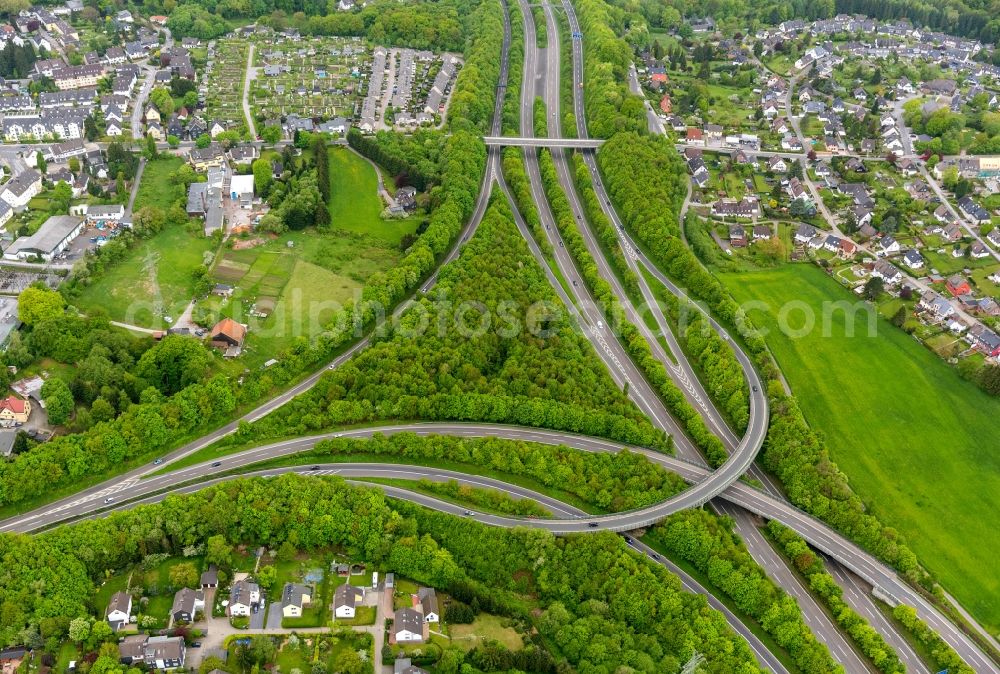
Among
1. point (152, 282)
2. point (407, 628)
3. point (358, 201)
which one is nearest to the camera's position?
point (407, 628)

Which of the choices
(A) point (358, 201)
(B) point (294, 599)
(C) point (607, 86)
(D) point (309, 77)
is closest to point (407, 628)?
(B) point (294, 599)

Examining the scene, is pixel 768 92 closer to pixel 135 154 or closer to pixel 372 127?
pixel 372 127

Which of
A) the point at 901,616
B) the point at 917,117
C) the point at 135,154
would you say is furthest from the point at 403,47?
the point at 901,616

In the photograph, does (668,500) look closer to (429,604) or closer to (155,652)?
(429,604)

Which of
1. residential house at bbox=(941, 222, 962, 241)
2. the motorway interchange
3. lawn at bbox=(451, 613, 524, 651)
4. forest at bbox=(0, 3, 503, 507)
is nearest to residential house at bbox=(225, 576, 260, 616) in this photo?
the motorway interchange

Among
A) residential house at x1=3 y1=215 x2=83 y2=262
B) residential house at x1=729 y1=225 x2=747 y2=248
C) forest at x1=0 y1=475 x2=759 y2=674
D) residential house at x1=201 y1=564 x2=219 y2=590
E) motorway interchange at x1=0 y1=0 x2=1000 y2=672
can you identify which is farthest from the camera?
residential house at x1=729 y1=225 x2=747 y2=248

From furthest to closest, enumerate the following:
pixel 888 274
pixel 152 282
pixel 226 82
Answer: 1. pixel 226 82
2. pixel 888 274
3. pixel 152 282

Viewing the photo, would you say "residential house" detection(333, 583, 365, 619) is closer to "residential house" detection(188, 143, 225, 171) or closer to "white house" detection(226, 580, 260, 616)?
"white house" detection(226, 580, 260, 616)

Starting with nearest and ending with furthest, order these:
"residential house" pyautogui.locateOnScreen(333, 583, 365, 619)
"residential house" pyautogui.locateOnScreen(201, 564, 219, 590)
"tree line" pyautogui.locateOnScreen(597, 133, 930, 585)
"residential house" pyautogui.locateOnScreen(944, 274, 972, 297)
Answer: "residential house" pyautogui.locateOnScreen(333, 583, 365, 619)
"residential house" pyautogui.locateOnScreen(201, 564, 219, 590)
"tree line" pyautogui.locateOnScreen(597, 133, 930, 585)
"residential house" pyautogui.locateOnScreen(944, 274, 972, 297)
